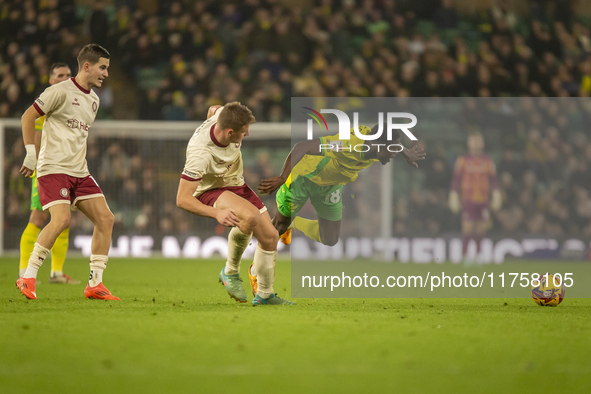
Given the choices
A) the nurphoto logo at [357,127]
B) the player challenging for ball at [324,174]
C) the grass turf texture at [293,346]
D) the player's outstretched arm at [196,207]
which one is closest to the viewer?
the grass turf texture at [293,346]

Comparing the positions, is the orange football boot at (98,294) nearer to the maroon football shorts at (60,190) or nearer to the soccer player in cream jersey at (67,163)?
the soccer player in cream jersey at (67,163)

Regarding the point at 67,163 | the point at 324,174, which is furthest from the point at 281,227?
the point at 67,163

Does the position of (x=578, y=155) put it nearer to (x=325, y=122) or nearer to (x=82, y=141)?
(x=325, y=122)

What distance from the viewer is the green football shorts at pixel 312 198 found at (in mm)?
7559

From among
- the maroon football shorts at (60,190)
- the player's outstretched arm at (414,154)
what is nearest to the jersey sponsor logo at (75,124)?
the maroon football shorts at (60,190)

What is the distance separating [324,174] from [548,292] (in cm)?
213

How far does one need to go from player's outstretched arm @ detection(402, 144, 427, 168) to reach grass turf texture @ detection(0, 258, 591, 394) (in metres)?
1.19

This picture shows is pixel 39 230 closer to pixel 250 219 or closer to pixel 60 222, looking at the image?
pixel 60 222

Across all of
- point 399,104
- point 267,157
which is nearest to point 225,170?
point 399,104

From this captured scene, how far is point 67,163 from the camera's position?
686cm

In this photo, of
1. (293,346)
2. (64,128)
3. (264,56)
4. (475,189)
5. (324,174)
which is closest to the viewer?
(293,346)

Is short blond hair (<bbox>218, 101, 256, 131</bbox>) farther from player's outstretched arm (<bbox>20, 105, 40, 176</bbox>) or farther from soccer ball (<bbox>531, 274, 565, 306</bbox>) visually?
soccer ball (<bbox>531, 274, 565, 306</bbox>)

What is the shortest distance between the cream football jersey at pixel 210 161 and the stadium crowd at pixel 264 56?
773 cm

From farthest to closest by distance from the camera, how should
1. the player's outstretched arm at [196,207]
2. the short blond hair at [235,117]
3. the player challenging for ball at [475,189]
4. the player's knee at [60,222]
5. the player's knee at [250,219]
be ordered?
the player challenging for ball at [475,189]
the player's knee at [60,222]
the player's knee at [250,219]
the short blond hair at [235,117]
the player's outstretched arm at [196,207]
